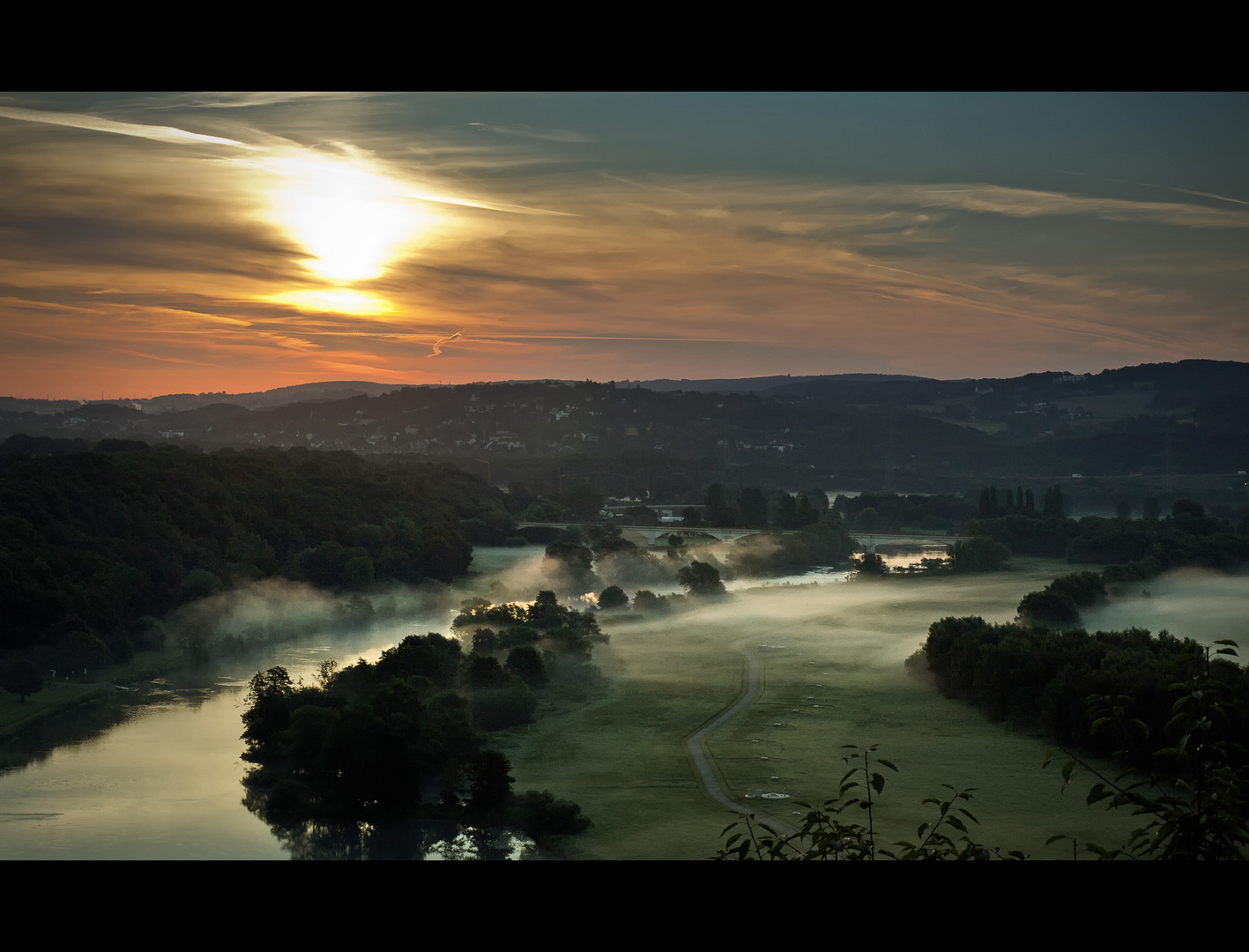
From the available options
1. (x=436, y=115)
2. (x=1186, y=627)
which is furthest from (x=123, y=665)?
(x=1186, y=627)

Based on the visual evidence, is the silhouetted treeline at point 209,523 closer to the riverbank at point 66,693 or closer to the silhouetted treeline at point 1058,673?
the riverbank at point 66,693

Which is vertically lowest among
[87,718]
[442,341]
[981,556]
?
[87,718]

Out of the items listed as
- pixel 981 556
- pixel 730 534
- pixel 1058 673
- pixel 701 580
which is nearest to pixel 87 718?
pixel 701 580

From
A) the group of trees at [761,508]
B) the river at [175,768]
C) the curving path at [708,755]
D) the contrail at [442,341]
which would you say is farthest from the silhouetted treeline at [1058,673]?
the contrail at [442,341]

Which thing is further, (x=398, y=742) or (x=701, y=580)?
(x=701, y=580)

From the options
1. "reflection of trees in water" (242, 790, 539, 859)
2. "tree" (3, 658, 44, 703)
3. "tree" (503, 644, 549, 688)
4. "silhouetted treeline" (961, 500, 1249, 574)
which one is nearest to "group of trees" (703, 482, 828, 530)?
"silhouetted treeline" (961, 500, 1249, 574)

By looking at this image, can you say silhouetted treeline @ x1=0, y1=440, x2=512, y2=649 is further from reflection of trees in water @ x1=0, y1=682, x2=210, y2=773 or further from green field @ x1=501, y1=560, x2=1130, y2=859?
green field @ x1=501, y1=560, x2=1130, y2=859

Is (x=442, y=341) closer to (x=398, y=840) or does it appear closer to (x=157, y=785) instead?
(x=157, y=785)
